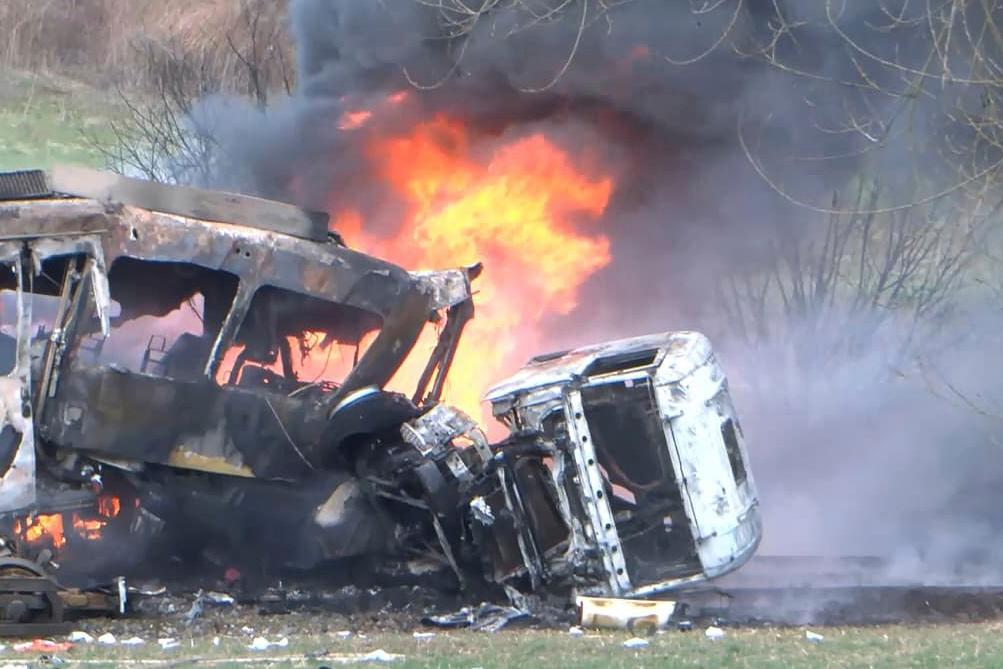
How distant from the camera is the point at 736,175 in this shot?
1552cm

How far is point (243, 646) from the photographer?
7.82 m

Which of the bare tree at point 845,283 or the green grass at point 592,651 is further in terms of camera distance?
the bare tree at point 845,283

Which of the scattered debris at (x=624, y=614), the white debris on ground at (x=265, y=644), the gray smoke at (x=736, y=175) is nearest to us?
the white debris on ground at (x=265, y=644)

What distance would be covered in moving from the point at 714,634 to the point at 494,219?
7016 mm

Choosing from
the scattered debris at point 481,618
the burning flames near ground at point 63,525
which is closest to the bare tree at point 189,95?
the burning flames near ground at point 63,525

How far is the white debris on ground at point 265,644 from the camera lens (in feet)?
25.1

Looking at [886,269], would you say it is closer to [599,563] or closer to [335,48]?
[335,48]

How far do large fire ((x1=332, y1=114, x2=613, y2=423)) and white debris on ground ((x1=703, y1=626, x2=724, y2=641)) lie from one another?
219 inches

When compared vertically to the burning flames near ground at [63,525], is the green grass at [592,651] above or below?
below

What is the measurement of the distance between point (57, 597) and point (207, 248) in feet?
6.99

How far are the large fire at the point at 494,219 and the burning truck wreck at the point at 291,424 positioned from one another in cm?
463

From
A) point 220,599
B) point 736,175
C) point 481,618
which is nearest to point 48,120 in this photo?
point 736,175

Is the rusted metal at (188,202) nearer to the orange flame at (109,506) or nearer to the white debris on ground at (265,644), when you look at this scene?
the orange flame at (109,506)

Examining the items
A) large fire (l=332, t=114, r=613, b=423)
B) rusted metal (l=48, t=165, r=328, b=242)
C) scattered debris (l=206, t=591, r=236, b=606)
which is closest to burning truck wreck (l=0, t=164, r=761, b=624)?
rusted metal (l=48, t=165, r=328, b=242)
